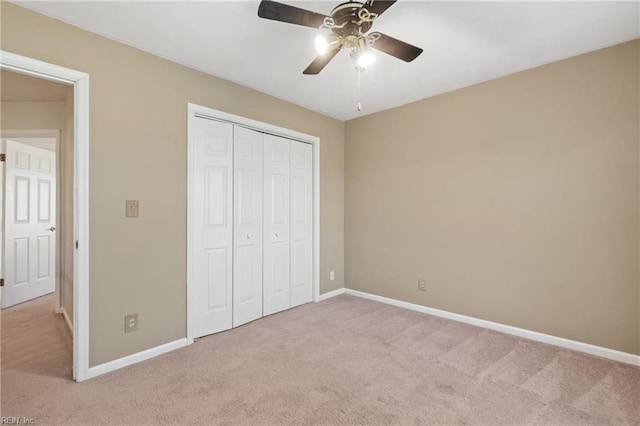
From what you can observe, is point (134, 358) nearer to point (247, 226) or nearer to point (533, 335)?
point (247, 226)

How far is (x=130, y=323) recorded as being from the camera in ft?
7.68

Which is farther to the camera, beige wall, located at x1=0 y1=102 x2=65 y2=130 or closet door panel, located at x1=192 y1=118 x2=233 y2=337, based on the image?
beige wall, located at x1=0 y1=102 x2=65 y2=130

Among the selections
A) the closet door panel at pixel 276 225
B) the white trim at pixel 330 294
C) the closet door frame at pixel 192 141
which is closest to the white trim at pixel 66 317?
the closet door frame at pixel 192 141

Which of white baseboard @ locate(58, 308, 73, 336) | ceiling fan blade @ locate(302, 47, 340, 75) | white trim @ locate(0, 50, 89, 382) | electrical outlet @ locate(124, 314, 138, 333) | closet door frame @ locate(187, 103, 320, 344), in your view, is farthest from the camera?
white baseboard @ locate(58, 308, 73, 336)

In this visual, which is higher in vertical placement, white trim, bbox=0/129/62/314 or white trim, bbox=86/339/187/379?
white trim, bbox=0/129/62/314

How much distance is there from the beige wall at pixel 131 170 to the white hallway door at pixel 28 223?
2686 millimetres

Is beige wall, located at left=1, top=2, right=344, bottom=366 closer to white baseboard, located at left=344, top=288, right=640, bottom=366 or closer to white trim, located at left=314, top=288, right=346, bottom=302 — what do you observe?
white trim, located at left=314, top=288, right=346, bottom=302

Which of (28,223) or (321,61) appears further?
Answer: (28,223)

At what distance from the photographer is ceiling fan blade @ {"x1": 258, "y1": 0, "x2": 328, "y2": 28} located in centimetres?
147

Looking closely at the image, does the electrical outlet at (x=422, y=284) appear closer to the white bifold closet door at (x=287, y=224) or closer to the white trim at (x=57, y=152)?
the white bifold closet door at (x=287, y=224)

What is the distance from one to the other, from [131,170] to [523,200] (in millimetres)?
3447

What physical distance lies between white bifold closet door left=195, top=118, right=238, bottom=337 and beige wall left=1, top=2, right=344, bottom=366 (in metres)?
0.15

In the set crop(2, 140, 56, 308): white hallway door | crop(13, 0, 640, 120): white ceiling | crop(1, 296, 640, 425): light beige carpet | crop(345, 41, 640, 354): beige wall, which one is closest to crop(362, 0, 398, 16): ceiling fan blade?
crop(13, 0, 640, 120): white ceiling

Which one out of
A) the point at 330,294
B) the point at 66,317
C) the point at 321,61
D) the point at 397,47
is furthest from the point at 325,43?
the point at 66,317
